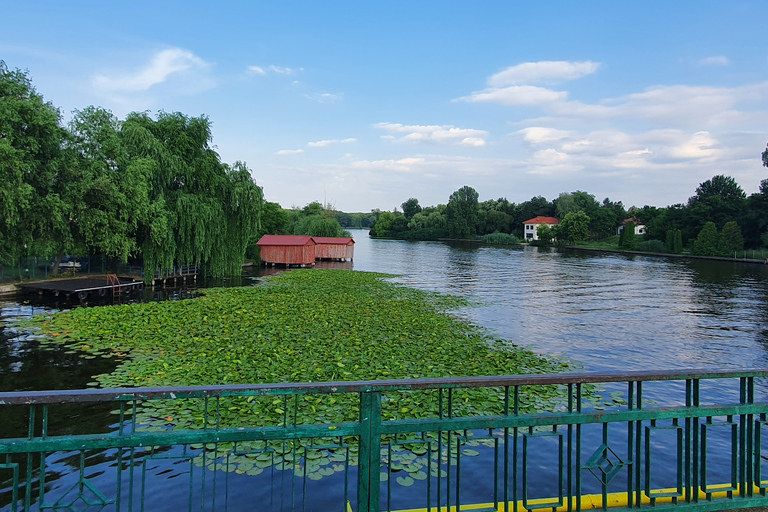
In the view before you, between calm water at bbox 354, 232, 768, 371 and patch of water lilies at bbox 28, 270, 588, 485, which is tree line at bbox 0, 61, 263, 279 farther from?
calm water at bbox 354, 232, 768, 371

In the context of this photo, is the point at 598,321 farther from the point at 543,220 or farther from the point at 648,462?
the point at 543,220

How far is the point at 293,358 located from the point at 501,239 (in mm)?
116048

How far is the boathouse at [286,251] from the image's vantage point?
55000mm

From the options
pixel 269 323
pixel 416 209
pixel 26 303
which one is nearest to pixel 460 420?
pixel 269 323

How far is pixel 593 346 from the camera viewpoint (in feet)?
60.7

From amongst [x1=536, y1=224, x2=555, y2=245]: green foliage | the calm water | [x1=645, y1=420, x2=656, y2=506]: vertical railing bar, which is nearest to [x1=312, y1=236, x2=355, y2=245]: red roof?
the calm water

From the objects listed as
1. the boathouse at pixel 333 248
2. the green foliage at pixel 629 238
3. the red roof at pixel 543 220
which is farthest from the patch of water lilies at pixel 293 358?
the red roof at pixel 543 220

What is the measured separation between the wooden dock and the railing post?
2714 cm

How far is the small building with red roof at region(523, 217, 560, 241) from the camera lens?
127613mm

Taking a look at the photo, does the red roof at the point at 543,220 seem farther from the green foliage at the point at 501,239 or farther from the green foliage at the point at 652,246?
the green foliage at the point at 652,246

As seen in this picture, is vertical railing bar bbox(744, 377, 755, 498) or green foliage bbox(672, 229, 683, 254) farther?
green foliage bbox(672, 229, 683, 254)

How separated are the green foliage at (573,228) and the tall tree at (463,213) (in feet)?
101

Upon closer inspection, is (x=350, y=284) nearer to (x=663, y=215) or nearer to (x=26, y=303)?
(x=26, y=303)

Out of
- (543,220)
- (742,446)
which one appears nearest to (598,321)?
(742,446)
